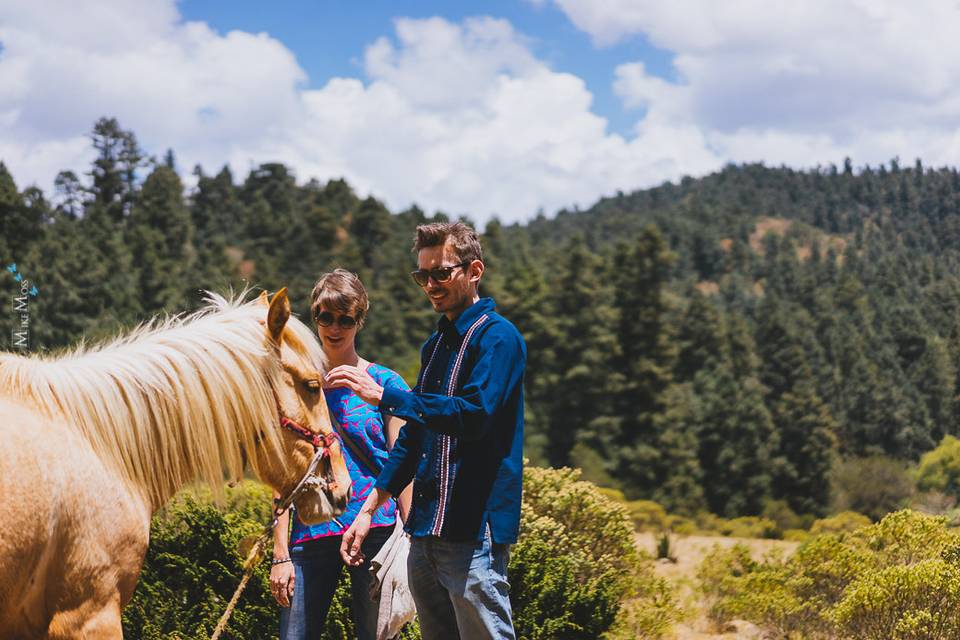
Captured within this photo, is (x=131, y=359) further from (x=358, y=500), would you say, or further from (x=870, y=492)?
(x=870, y=492)

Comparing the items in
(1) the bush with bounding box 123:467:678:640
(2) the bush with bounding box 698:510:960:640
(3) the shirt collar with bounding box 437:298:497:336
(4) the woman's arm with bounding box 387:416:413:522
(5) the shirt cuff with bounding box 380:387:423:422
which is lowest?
(2) the bush with bounding box 698:510:960:640

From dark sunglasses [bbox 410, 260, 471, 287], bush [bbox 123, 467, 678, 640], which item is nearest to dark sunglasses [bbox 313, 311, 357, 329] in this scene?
dark sunglasses [bbox 410, 260, 471, 287]

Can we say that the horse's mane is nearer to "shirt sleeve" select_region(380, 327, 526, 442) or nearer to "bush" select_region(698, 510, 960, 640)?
"shirt sleeve" select_region(380, 327, 526, 442)

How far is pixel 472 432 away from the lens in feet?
7.59

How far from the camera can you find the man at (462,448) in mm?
2352

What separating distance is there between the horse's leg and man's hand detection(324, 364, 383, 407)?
2.87 ft

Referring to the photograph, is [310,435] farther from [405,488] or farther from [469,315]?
[469,315]

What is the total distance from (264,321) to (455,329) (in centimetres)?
64

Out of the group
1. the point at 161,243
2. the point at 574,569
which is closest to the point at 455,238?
the point at 574,569

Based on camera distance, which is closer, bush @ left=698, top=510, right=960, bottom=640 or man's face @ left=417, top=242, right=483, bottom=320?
man's face @ left=417, top=242, right=483, bottom=320

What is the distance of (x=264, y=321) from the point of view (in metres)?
2.67

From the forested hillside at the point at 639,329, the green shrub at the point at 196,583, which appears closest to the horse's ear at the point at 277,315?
the green shrub at the point at 196,583

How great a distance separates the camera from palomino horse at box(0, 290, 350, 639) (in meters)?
2.13

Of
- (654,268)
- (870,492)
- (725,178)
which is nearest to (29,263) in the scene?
(654,268)
